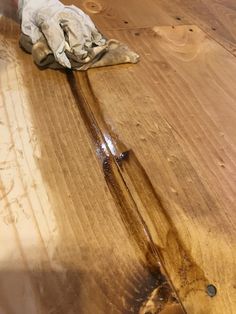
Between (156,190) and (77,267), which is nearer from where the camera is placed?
(77,267)

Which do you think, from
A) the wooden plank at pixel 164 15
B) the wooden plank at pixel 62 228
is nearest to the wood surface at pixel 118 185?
the wooden plank at pixel 62 228

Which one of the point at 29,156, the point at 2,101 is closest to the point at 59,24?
the point at 2,101

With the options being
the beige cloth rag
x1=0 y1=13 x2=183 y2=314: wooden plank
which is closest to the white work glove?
the beige cloth rag

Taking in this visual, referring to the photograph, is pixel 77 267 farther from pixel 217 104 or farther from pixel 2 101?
pixel 217 104

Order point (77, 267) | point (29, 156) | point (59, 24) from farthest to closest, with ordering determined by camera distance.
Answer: point (59, 24)
point (29, 156)
point (77, 267)

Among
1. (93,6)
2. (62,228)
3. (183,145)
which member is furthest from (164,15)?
A: (62,228)

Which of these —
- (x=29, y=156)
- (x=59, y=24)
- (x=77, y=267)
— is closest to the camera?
(x=77, y=267)
